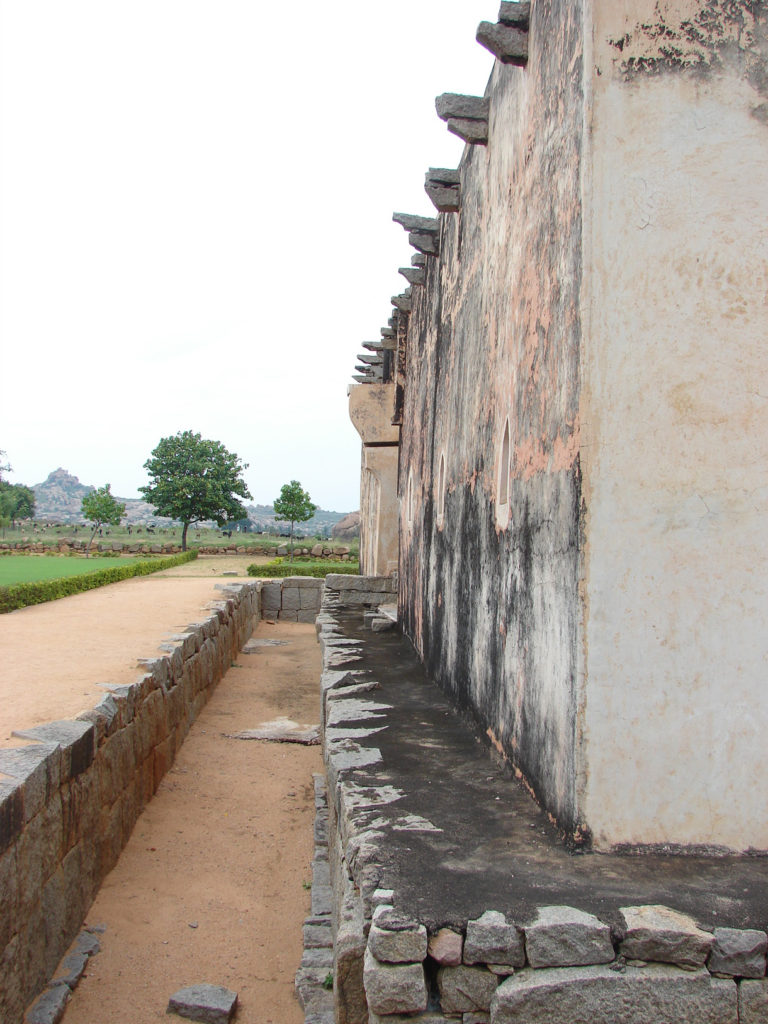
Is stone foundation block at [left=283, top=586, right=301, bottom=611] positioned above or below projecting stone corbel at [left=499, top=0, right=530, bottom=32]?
below

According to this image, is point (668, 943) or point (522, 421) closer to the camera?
point (668, 943)

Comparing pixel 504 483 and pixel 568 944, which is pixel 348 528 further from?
pixel 568 944

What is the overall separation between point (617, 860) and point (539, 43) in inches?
147

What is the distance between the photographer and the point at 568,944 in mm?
2602

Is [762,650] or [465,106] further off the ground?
[465,106]

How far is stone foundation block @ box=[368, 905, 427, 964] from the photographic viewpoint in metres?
2.61

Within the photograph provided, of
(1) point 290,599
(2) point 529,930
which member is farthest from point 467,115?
(1) point 290,599

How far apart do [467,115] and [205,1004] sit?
5.50 meters

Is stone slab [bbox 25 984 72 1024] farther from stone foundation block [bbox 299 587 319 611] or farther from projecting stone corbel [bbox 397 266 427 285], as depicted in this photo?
stone foundation block [bbox 299 587 319 611]

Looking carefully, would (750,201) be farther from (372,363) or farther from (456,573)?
(372,363)

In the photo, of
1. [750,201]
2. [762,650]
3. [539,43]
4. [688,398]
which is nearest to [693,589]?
[762,650]

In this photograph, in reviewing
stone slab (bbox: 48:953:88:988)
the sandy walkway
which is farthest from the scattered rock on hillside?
stone slab (bbox: 48:953:88:988)

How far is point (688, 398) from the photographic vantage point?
326 cm

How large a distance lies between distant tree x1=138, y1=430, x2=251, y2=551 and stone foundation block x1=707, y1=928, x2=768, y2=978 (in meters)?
40.8
